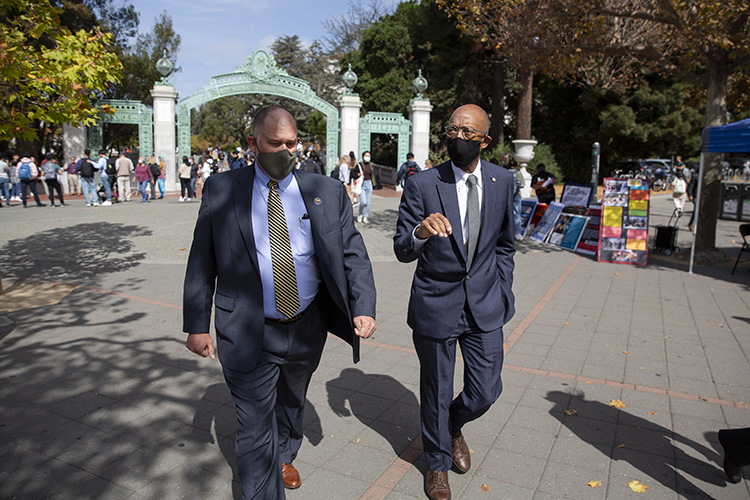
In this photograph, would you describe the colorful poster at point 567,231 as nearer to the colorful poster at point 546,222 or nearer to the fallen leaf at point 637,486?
the colorful poster at point 546,222

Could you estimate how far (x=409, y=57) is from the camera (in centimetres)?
3070

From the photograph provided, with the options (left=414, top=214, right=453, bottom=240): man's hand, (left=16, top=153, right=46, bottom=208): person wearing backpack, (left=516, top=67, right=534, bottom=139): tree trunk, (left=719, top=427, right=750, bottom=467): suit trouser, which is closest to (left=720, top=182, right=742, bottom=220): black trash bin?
(left=516, top=67, right=534, bottom=139): tree trunk

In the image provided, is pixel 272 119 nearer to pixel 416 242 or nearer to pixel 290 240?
pixel 290 240

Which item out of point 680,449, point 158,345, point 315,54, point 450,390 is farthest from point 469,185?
point 315,54

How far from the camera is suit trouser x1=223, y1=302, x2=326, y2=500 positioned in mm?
2559

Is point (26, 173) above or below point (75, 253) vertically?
above

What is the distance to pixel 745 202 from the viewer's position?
16.8m

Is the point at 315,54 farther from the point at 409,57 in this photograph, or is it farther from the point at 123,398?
the point at 123,398

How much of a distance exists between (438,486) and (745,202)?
59.5 ft

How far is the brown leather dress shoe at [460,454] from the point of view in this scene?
3.23 meters

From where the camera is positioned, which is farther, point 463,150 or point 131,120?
point 131,120

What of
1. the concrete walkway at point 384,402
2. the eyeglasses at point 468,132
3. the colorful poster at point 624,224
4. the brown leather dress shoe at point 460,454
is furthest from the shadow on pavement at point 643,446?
the colorful poster at point 624,224

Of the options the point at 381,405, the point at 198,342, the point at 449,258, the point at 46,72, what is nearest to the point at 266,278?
the point at 198,342

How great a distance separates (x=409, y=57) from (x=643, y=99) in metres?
12.8
